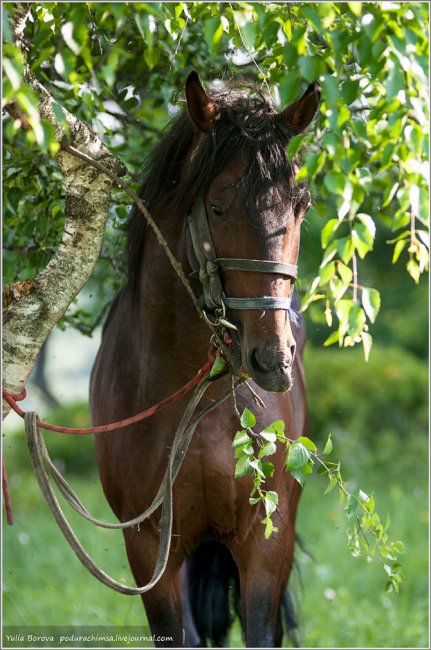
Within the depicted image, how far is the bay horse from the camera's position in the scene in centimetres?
247

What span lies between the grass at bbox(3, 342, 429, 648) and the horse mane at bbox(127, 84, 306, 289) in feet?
7.55

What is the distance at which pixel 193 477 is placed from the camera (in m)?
2.96

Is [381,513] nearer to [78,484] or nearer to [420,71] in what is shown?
[78,484]

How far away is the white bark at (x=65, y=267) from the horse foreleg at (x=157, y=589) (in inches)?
31.8

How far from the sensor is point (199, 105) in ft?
8.66

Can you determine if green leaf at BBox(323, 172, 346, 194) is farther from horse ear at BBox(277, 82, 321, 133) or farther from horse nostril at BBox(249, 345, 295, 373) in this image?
horse ear at BBox(277, 82, 321, 133)

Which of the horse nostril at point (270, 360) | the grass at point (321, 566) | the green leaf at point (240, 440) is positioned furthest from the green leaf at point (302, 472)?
the grass at point (321, 566)

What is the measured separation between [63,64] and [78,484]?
830cm

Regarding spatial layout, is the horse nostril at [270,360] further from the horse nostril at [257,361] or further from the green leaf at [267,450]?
the green leaf at [267,450]

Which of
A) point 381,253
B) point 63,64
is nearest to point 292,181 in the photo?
point 63,64

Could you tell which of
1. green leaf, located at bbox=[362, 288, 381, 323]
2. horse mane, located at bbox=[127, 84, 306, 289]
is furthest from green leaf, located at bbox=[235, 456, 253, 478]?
horse mane, located at bbox=[127, 84, 306, 289]

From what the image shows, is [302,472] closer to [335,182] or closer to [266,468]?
[266,468]

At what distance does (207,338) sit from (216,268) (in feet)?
1.24

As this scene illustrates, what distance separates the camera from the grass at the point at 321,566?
5.66m
